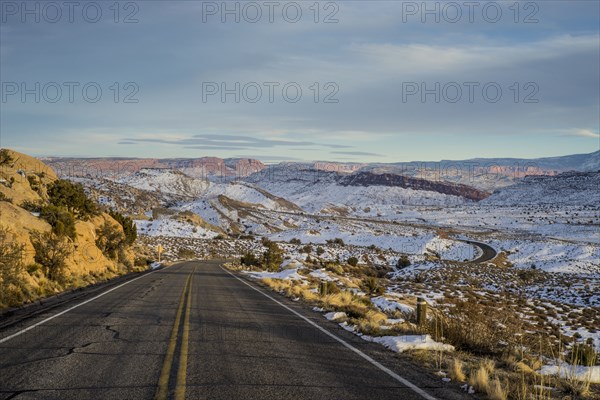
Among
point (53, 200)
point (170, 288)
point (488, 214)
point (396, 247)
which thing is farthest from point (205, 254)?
point (488, 214)

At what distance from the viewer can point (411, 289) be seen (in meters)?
36.7

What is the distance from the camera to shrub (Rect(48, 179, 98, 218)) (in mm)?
27934

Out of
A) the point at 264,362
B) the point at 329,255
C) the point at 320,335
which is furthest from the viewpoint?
the point at 329,255

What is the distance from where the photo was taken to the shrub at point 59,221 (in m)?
21.1

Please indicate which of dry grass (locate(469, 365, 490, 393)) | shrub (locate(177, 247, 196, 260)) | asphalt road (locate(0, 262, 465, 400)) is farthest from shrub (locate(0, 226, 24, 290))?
shrub (locate(177, 247, 196, 260))

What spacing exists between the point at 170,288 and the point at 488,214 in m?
173

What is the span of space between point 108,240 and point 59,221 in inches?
409

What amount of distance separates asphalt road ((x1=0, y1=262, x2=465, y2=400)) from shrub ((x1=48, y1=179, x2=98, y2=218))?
17.1 meters

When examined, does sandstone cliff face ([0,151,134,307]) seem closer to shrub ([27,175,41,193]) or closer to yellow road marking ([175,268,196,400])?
shrub ([27,175,41,193])

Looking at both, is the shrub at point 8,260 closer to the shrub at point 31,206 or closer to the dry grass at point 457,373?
the shrub at point 31,206

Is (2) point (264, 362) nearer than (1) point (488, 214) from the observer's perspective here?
Yes

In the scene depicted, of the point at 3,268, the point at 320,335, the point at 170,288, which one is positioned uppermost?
the point at 3,268

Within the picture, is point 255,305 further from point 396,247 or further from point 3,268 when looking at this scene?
point 396,247

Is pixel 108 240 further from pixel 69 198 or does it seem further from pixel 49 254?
pixel 49 254
